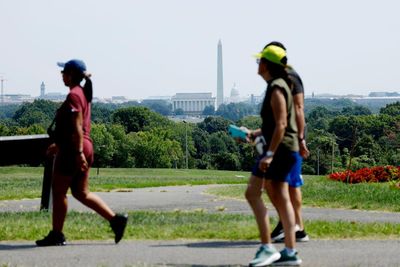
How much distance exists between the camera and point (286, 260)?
8000mm

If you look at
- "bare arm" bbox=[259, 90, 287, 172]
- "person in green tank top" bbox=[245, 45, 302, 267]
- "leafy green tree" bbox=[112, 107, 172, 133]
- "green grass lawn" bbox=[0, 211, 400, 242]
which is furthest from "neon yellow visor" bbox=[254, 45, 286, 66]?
"leafy green tree" bbox=[112, 107, 172, 133]

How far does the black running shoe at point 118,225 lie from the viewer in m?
9.18

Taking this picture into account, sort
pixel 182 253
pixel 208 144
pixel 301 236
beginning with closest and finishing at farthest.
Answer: pixel 182 253 → pixel 301 236 → pixel 208 144

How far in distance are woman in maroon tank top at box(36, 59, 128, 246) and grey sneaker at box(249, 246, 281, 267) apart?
1749 mm

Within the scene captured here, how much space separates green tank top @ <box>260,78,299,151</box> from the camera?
26.1 ft

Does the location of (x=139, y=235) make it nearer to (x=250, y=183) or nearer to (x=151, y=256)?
(x=151, y=256)

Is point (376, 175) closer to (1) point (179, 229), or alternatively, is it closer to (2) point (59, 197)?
(1) point (179, 229)

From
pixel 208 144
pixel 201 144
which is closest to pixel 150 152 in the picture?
pixel 208 144

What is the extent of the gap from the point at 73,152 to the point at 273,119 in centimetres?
202

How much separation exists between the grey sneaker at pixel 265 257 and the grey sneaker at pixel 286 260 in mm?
65

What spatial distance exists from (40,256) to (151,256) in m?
0.97

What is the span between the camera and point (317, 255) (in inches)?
340

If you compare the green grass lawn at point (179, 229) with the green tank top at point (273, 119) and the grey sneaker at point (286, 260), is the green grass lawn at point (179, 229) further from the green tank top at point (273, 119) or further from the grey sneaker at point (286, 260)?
the green tank top at point (273, 119)

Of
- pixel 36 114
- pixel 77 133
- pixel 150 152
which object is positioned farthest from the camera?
pixel 36 114
